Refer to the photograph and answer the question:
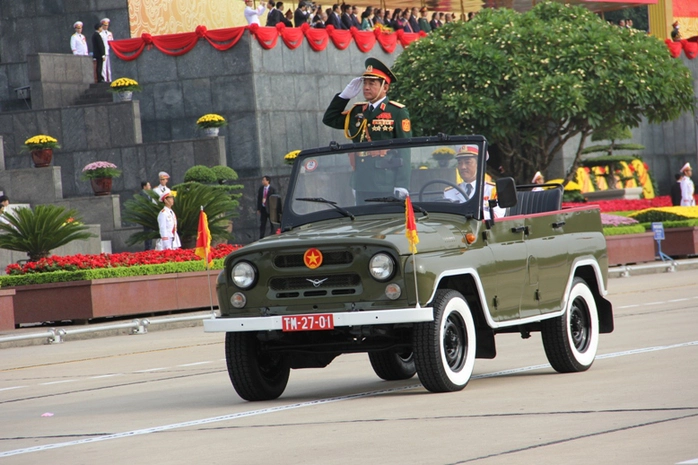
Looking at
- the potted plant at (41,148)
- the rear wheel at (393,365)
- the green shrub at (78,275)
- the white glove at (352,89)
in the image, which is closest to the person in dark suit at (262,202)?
the potted plant at (41,148)

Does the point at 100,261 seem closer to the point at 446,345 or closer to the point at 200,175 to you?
the point at 200,175

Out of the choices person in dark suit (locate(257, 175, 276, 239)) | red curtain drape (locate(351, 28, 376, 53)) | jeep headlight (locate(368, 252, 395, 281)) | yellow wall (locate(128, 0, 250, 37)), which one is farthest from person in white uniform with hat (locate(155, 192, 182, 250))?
yellow wall (locate(128, 0, 250, 37))

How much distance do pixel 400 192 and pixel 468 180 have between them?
562mm

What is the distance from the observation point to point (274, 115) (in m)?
39.4

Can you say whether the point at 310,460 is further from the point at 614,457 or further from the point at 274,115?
the point at 274,115

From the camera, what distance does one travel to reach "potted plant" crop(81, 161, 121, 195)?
3400 centimetres

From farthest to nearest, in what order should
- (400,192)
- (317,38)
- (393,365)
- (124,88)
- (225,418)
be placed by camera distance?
(317,38)
(124,88)
(393,365)
(400,192)
(225,418)

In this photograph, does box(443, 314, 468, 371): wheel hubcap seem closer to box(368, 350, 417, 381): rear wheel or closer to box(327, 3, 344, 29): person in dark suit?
box(368, 350, 417, 381): rear wheel

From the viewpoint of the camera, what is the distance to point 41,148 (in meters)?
34.4

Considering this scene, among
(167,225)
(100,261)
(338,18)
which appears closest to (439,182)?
(100,261)

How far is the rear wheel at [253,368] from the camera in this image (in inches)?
412

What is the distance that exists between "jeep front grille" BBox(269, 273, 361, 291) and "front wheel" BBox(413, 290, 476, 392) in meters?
0.59

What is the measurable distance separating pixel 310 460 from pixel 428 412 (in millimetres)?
1823

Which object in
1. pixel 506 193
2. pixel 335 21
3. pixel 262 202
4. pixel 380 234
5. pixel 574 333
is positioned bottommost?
pixel 574 333
